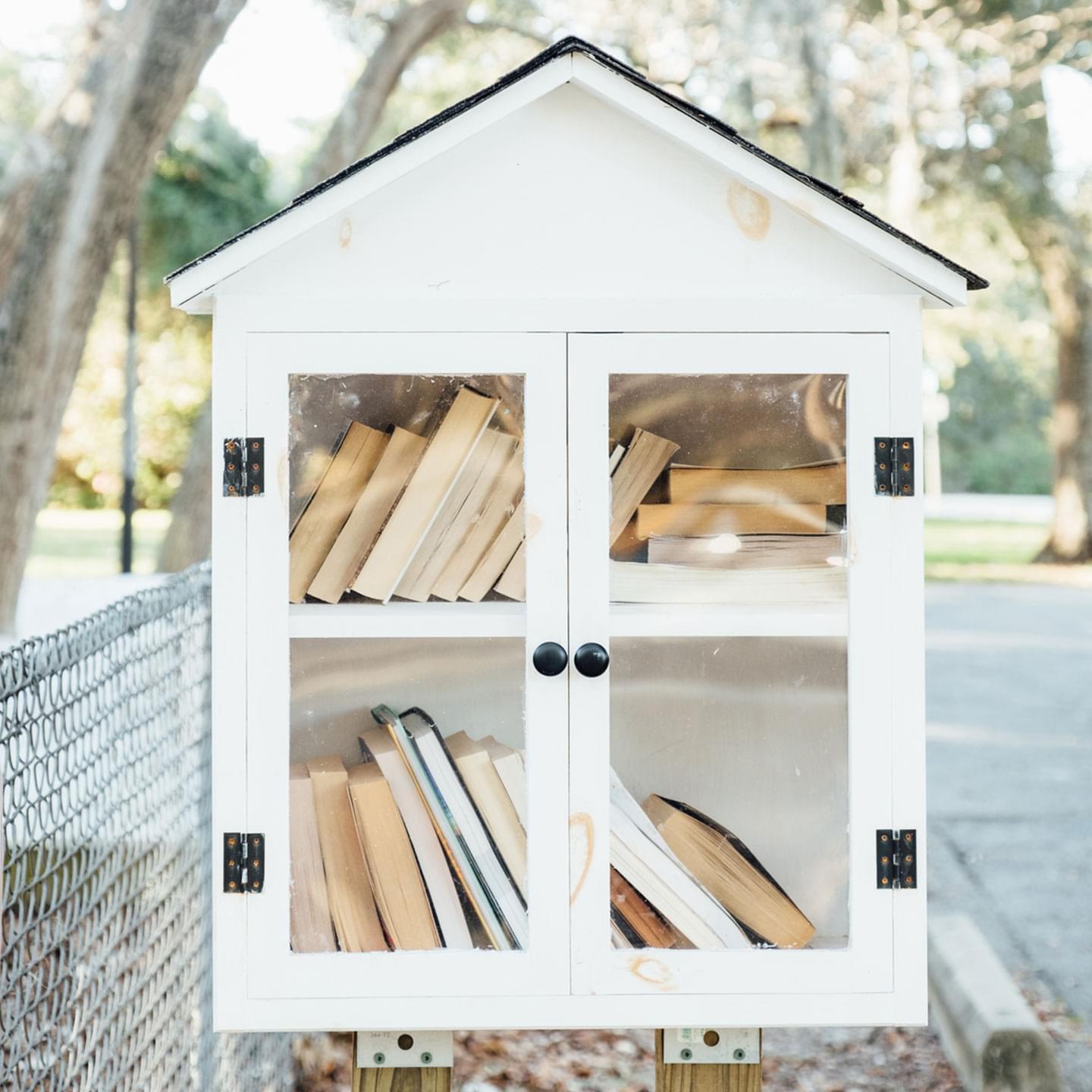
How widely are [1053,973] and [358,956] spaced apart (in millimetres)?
2758

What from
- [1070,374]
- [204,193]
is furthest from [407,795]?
[1070,374]

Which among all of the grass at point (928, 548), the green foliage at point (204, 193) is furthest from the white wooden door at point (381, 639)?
the green foliage at point (204, 193)

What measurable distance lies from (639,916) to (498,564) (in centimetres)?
53

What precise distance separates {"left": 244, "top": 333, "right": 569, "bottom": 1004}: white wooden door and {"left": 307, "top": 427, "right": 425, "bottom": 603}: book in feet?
0.07

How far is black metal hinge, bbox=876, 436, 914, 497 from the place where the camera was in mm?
1800

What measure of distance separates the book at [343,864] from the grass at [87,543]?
1102 centimetres

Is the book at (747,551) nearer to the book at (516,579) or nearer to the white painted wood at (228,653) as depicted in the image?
the book at (516,579)

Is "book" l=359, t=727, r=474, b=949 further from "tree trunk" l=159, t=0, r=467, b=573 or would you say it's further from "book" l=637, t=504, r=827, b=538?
"tree trunk" l=159, t=0, r=467, b=573

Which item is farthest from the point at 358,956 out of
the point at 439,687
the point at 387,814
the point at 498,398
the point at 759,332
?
the point at 759,332

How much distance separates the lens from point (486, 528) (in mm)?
1872

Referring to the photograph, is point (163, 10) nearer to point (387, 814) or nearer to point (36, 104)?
point (387, 814)

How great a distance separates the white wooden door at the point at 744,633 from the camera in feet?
5.92

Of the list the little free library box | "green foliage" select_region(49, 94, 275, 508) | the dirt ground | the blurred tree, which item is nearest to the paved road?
the dirt ground

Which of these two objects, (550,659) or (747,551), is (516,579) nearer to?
(550,659)
